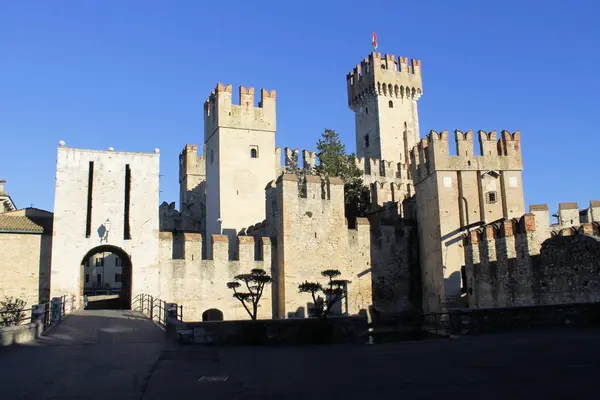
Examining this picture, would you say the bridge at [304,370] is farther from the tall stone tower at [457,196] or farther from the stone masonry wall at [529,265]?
the tall stone tower at [457,196]

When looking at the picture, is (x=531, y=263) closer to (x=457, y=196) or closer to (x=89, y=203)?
(x=457, y=196)

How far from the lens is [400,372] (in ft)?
30.4

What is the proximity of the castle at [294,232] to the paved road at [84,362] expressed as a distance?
27.2 ft

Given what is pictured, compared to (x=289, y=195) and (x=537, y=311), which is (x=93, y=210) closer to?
(x=289, y=195)

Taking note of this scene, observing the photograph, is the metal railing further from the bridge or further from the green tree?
the green tree

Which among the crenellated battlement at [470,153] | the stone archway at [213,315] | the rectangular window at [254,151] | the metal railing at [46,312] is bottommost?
the stone archway at [213,315]

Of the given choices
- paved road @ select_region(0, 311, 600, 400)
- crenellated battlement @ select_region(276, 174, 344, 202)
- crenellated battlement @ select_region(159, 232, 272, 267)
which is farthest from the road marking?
crenellated battlement @ select_region(276, 174, 344, 202)

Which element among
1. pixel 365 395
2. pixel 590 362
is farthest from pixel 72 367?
pixel 590 362

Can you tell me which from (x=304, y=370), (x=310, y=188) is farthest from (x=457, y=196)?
(x=304, y=370)

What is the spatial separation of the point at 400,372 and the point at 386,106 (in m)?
55.3

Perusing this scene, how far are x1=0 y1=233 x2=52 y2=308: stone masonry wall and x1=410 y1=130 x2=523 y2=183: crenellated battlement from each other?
19959 mm

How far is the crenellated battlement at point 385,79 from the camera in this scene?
6259 cm

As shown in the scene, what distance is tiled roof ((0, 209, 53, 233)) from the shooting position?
86.3 feet


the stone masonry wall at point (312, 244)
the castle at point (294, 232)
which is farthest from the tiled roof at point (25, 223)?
the stone masonry wall at point (312, 244)
